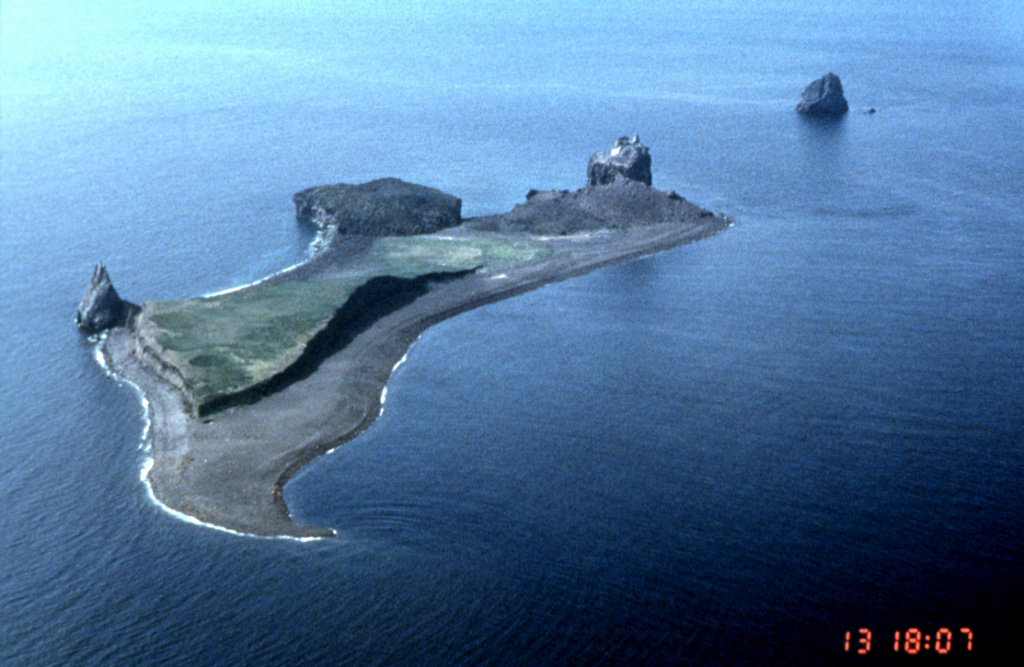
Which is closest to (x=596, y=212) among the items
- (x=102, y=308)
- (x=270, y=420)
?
(x=102, y=308)

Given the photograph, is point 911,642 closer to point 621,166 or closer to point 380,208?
point 380,208

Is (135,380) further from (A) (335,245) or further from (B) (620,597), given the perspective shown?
(B) (620,597)

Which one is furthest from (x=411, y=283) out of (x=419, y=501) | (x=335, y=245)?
(x=419, y=501)

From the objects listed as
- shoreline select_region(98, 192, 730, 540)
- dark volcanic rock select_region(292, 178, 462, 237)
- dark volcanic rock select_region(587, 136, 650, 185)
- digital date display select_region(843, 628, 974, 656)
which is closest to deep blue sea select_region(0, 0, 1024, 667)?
digital date display select_region(843, 628, 974, 656)

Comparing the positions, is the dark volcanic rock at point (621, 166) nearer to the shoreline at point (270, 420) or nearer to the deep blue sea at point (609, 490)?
the deep blue sea at point (609, 490)

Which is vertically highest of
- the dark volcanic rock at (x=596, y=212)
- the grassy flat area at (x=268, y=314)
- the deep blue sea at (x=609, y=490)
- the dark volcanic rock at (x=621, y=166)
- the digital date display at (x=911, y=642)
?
the dark volcanic rock at (x=621, y=166)

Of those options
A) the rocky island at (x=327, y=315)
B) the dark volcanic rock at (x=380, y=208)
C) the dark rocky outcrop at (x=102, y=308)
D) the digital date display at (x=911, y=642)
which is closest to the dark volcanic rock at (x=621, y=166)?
the rocky island at (x=327, y=315)

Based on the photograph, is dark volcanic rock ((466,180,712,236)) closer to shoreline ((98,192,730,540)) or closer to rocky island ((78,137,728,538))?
rocky island ((78,137,728,538))
